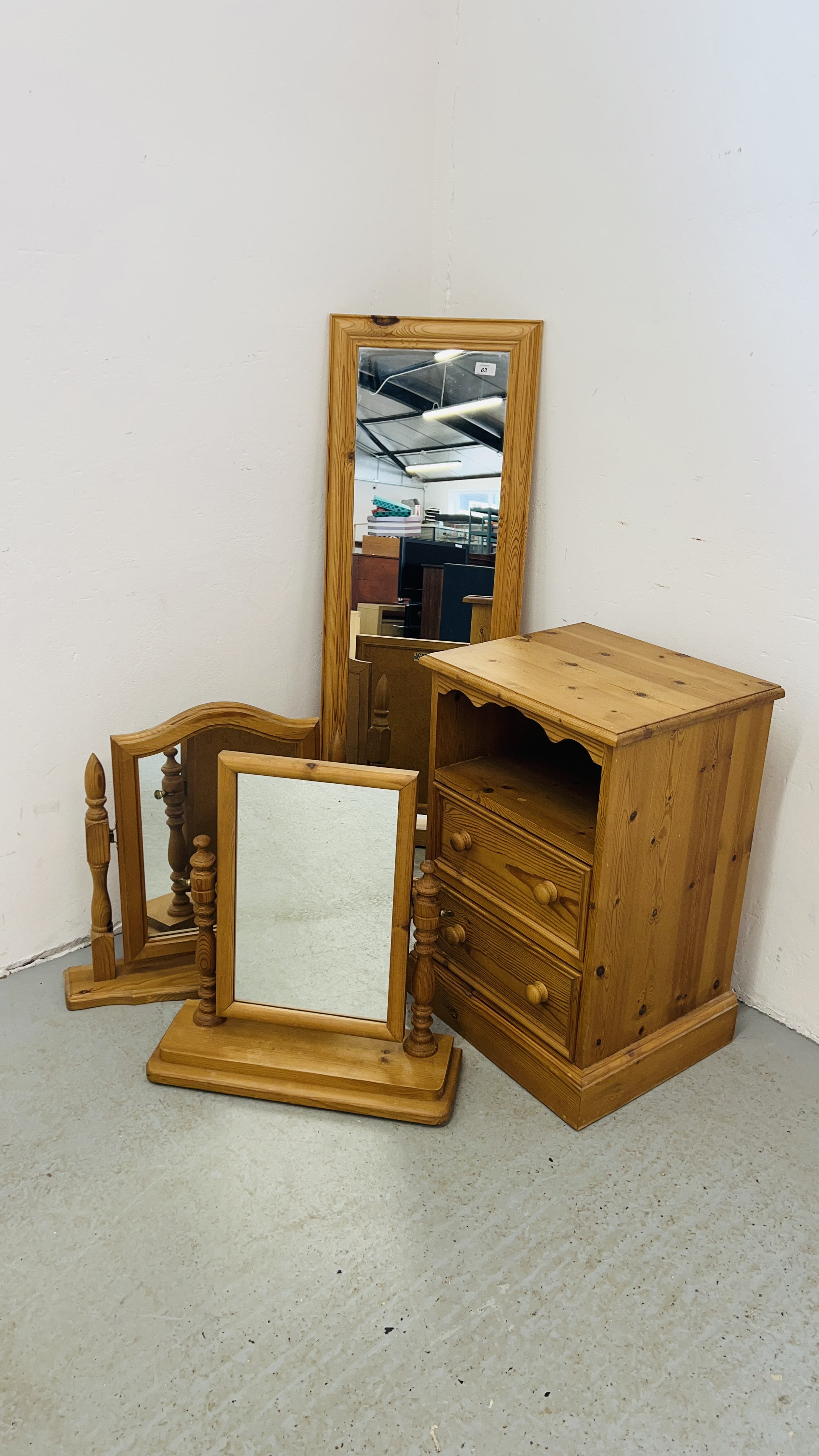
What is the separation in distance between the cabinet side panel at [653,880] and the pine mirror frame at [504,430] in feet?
3.03

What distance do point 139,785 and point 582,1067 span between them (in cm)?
117

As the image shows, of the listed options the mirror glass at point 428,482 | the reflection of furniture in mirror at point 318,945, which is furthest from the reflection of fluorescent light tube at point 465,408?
the reflection of furniture in mirror at point 318,945

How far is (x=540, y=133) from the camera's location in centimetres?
246

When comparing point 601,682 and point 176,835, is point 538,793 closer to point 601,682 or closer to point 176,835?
point 601,682

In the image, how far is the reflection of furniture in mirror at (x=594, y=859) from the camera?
1.83m

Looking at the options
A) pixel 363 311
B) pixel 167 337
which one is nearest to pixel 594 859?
pixel 167 337

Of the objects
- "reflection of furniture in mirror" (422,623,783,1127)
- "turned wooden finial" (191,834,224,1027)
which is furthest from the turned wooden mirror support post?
"reflection of furniture in mirror" (422,623,783,1127)

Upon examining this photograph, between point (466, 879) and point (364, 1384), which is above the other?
point (466, 879)

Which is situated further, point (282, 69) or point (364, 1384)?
point (282, 69)

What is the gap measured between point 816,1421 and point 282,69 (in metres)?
2.92

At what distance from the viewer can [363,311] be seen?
267 centimetres

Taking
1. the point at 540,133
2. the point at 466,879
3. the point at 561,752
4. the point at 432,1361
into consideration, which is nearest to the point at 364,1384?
the point at 432,1361

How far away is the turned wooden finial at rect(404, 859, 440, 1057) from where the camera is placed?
1.95 meters

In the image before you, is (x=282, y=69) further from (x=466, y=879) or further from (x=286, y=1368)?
(x=286, y=1368)
